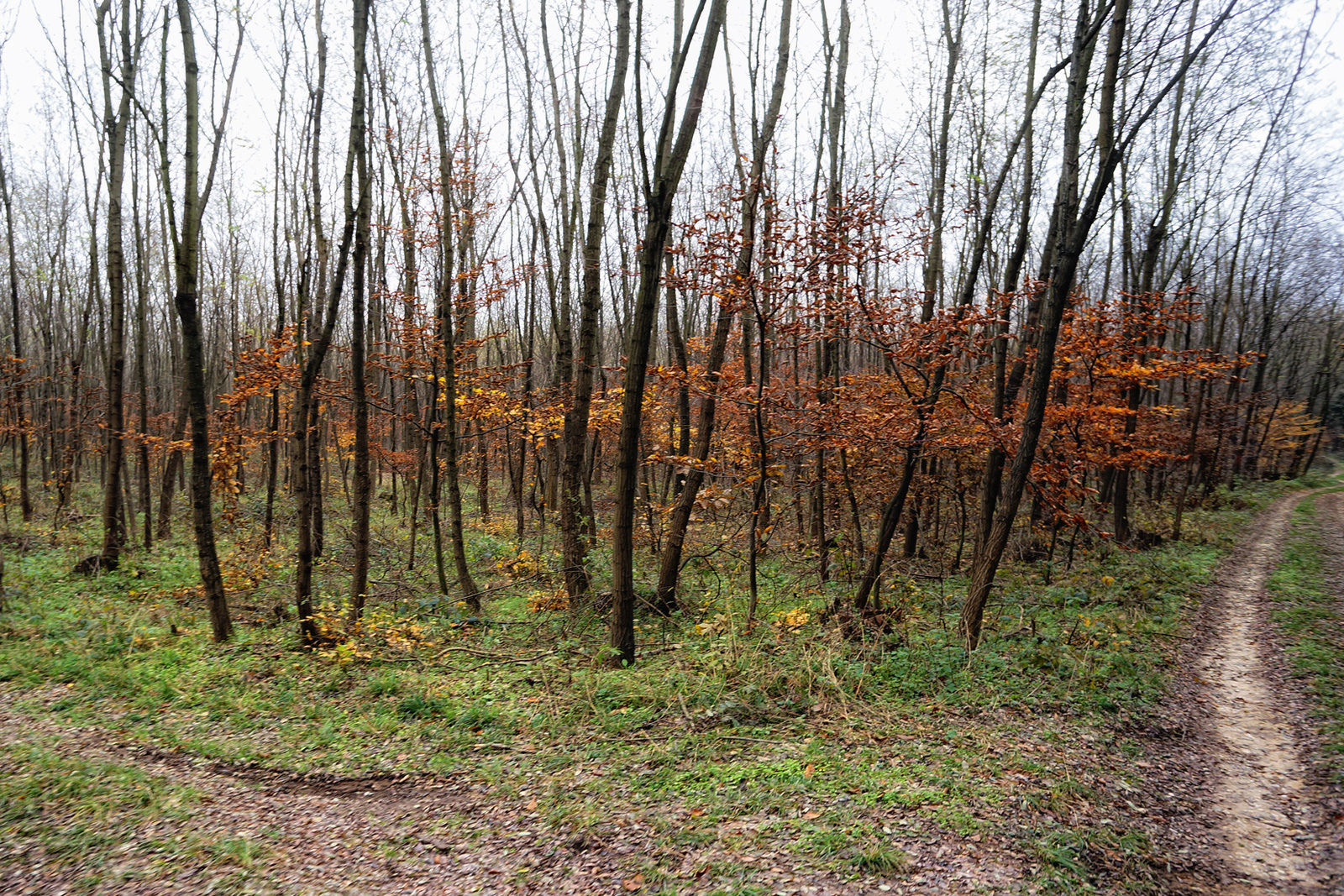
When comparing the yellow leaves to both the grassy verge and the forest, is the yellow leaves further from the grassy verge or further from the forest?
the grassy verge

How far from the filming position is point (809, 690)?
5.69 metres

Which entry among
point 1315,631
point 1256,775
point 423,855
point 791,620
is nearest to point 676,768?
point 423,855

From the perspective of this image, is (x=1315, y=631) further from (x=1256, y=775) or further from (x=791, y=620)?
(x=791, y=620)

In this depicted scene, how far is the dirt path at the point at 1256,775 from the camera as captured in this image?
12.1 ft

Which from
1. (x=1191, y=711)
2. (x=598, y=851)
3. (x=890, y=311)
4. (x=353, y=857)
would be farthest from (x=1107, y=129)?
(x=353, y=857)

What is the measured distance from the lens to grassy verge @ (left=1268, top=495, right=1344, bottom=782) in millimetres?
5453

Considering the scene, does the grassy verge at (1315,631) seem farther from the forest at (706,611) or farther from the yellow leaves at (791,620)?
the yellow leaves at (791,620)

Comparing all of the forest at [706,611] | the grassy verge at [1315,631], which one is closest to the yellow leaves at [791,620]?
the forest at [706,611]

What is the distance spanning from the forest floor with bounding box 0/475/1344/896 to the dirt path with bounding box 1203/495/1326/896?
24 mm

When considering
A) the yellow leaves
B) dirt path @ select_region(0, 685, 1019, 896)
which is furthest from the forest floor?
the yellow leaves

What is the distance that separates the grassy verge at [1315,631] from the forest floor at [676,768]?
0.06 m

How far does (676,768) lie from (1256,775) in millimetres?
4550

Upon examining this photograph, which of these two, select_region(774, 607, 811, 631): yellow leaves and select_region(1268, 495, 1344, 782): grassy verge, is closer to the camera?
select_region(1268, 495, 1344, 782): grassy verge

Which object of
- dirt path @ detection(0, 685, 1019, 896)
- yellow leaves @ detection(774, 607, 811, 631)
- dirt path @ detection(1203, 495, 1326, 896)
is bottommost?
dirt path @ detection(1203, 495, 1326, 896)
